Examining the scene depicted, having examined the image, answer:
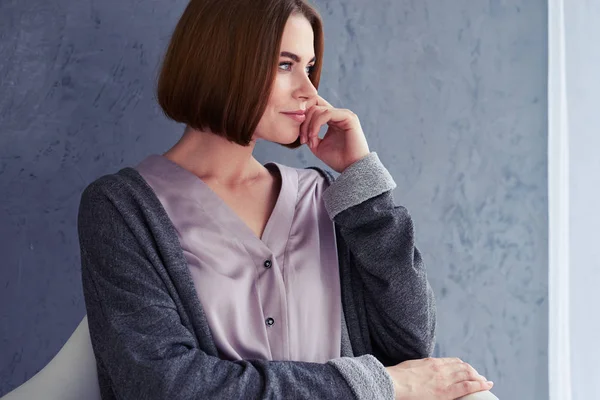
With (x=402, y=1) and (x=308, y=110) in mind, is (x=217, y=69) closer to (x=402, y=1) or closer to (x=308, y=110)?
(x=308, y=110)

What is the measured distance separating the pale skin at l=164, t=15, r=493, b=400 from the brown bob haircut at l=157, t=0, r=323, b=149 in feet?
0.12

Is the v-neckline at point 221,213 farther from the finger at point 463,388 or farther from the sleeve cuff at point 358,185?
the finger at point 463,388

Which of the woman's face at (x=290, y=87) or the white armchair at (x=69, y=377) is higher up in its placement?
the woman's face at (x=290, y=87)

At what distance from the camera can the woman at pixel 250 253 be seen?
4.33ft

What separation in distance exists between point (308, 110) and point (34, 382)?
71 centimetres

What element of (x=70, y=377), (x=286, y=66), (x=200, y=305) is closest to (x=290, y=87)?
(x=286, y=66)

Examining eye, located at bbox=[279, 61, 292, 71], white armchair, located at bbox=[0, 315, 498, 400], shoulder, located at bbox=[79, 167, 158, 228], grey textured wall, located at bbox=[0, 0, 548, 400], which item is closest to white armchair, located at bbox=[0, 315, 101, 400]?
white armchair, located at bbox=[0, 315, 498, 400]

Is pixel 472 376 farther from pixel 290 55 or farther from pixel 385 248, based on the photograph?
pixel 290 55

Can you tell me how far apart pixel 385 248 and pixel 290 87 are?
35cm

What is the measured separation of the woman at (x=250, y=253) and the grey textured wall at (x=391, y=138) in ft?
1.02

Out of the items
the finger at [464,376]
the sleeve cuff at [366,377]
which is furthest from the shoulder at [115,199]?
the finger at [464,376]

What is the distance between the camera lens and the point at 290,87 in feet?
4.84

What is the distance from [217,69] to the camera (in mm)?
1428
